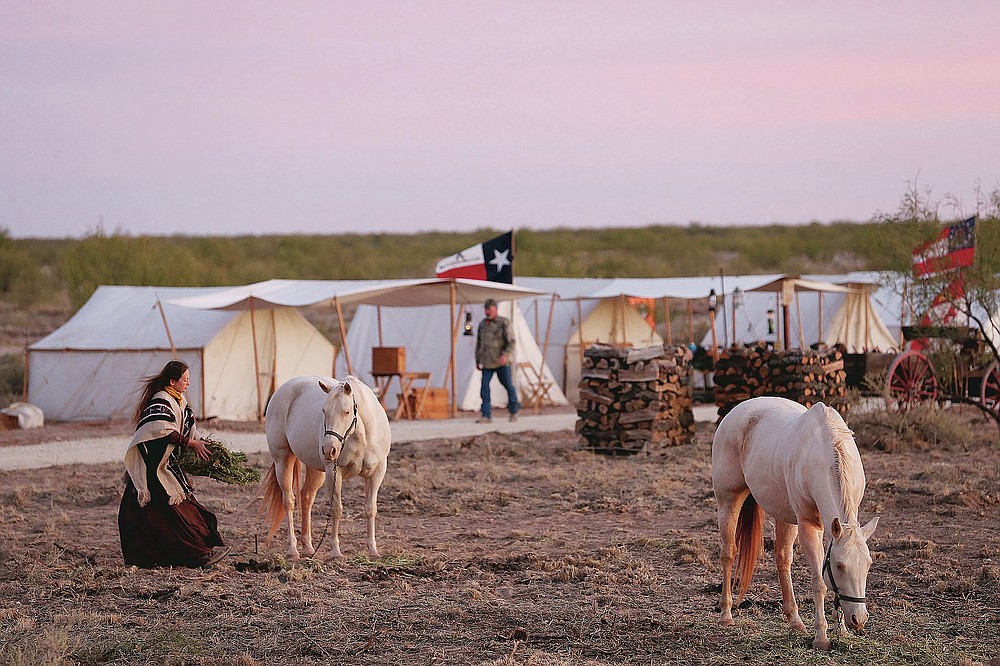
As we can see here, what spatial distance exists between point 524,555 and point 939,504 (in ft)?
12.7

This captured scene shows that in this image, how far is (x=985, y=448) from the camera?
1286 centimetres

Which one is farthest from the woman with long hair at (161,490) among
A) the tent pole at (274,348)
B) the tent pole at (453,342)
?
the tent pole at (274,348)

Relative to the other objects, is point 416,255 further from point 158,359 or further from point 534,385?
point 158,359

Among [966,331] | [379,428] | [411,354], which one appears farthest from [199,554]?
[411,354]

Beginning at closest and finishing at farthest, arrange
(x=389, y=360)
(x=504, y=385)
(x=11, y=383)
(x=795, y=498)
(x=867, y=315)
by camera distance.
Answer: (x=795, y=498), (x=504, y=385), (x=389, y=360), (x=11, y=383), (x=867, y=315)

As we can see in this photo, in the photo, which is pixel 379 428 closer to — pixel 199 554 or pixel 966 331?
pixel 199 554

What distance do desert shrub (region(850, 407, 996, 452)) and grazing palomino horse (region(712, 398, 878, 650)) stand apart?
7431 millimetres

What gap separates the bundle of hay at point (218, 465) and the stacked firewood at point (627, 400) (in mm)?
6065

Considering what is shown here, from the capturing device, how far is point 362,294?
16.5 metres

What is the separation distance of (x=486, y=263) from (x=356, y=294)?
334cm

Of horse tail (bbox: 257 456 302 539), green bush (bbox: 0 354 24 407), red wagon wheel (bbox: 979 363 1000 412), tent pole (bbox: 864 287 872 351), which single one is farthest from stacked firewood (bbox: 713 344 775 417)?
green bush (bbox: 0 354 24 407)

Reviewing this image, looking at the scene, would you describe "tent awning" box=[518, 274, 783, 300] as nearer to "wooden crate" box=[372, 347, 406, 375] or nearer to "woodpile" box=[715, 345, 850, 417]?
A: "wooden crate" box=[372, 347, 406, 375]

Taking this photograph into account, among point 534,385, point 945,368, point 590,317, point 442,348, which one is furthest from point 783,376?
point 590,317

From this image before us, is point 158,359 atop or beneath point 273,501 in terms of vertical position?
atop
